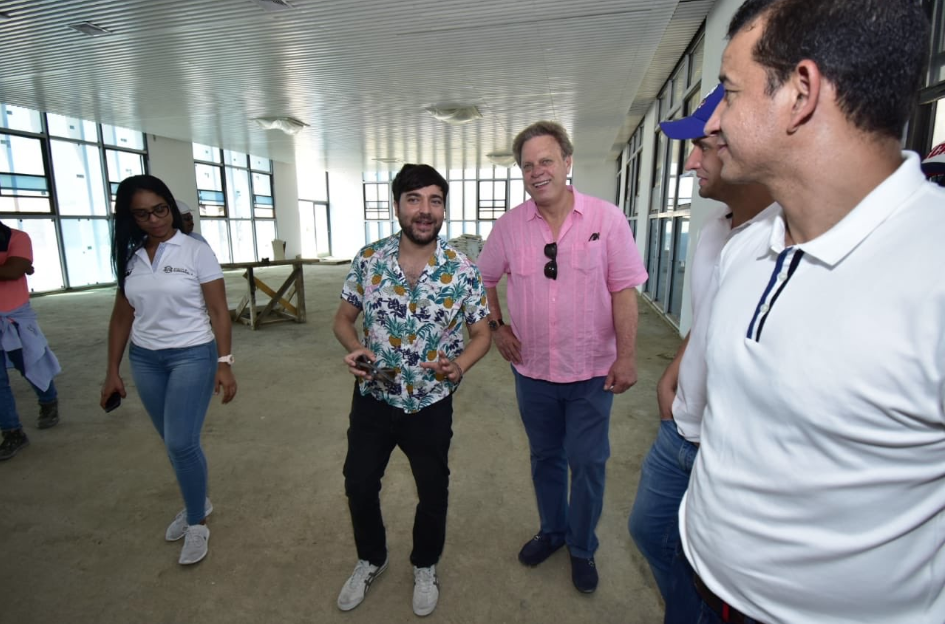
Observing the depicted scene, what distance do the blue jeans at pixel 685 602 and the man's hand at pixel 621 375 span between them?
2.60ft

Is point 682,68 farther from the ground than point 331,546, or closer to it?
farther from the ground

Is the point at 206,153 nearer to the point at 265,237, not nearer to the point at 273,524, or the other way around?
the point at 265,237

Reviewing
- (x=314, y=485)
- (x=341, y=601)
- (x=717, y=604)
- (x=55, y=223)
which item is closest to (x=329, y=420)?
(x=314, y=485)

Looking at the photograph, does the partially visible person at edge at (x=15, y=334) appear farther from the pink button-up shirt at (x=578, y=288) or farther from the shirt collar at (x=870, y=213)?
the shirt collar at (x=870, y=213)

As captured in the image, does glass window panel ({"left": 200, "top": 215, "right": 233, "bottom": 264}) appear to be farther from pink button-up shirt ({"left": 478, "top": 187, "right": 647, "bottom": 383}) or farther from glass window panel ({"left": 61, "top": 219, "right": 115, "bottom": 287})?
pink button-up shirt ({"left": 478, "top": 187, "right": 647, "bottom": 383})

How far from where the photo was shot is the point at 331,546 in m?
2.24

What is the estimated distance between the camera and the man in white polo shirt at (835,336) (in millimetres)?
608

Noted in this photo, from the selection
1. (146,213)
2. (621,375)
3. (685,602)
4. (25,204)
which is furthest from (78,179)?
(685,602)

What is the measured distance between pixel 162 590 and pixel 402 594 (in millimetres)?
998

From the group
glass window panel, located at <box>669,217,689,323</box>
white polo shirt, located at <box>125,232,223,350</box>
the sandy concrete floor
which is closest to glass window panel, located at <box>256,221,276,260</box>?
the sandy concrete floor

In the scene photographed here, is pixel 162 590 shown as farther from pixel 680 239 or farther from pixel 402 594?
pixel 680 239

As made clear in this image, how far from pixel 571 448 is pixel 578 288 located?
63 cm

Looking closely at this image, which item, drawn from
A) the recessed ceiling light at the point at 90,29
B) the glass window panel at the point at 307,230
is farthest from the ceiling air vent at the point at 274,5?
the glass window panel at the point at 307,230

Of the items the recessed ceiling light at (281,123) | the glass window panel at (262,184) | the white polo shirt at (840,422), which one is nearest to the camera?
the white polo shirt at (840,422)
